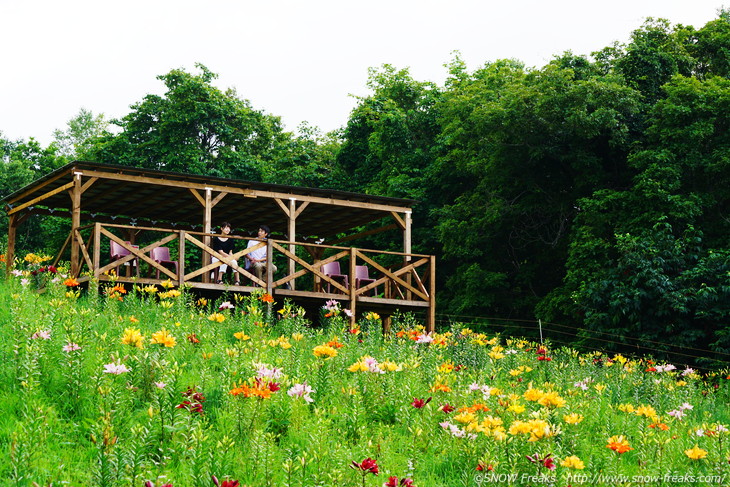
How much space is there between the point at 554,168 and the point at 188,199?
11.1 meters

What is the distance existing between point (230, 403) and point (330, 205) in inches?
510

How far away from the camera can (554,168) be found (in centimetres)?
2266

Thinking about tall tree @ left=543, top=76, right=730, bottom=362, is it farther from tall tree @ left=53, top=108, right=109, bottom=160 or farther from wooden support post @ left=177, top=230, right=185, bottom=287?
tall tree @ left=53, top=108, right=109, bottom=160

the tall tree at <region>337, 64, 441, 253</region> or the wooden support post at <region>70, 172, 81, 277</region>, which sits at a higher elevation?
the tall tree at <region>337, 64, 441, 253</region>

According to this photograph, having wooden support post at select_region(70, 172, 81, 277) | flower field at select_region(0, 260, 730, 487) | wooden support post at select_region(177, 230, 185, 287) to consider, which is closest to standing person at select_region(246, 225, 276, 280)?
wooden support post at select_region(177, 230, 185, 287)

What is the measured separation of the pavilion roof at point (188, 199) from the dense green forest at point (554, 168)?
5.14 m

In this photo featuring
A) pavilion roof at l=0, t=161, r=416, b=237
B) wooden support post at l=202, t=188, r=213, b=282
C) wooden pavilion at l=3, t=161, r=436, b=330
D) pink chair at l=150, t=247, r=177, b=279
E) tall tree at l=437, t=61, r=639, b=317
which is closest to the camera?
wooden pavilion at l=3, t=161, r=436, b=330

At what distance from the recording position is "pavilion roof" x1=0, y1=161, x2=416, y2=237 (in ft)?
48.0

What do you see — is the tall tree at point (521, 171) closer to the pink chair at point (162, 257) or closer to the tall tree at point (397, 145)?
the tall tree at point (397, 145)

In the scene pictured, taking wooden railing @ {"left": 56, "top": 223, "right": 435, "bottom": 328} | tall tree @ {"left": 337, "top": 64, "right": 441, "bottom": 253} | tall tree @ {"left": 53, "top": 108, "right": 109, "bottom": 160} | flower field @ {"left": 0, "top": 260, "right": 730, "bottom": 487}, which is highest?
tall tree @ {"left": 53, "top": 108, "right": 109, "bottom": 160}

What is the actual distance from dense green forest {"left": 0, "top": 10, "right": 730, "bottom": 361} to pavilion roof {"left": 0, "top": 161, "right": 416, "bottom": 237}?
5.14 metres

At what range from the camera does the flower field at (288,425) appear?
143 inches

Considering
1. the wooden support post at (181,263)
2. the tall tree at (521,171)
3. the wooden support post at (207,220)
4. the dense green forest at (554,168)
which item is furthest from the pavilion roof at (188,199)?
the dense green forest at (554,168)

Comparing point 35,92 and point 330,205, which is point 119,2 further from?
point 35,92
